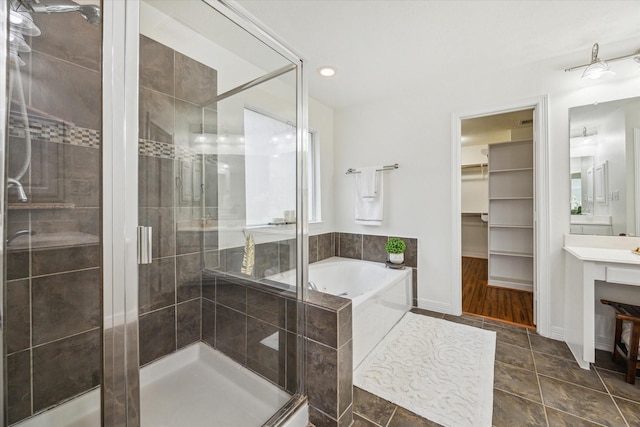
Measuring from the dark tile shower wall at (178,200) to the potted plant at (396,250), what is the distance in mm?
1851

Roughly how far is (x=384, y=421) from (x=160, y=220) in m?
1.60

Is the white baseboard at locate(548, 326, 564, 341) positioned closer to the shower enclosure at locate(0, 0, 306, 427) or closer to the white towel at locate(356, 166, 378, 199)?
the white towel at locate(356, 166, 378, 199)

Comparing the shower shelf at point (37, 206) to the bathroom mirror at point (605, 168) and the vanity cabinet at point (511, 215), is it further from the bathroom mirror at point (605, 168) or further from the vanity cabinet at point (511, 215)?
the vanity cabinet at point (511, 215)

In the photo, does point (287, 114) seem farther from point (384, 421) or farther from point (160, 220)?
point (384, 421)

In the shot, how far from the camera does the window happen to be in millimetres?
1654

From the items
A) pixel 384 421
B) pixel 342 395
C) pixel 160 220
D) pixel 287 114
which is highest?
pixel 287 114

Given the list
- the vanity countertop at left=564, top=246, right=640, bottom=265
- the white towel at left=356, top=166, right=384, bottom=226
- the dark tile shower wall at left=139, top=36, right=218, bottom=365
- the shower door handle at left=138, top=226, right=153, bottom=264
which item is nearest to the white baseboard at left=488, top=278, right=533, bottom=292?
the vanity countertop at left=564, top=246, right=640, bottom=265

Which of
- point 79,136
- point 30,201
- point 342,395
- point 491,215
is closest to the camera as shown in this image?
point 30,201

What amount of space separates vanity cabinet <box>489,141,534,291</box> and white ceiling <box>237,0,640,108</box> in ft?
5.70

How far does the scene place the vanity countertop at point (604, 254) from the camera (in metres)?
1.66

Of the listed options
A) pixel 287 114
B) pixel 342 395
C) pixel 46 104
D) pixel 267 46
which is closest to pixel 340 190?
pixel 287 114

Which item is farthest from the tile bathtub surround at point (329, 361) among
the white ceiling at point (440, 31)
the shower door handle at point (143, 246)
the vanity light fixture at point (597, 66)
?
the vanity light fixture at point (597, 66)

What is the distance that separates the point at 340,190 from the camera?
343cm

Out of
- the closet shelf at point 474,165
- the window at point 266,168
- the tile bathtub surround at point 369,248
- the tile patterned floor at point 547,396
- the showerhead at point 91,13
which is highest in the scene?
the closet shelf at point 474,165
